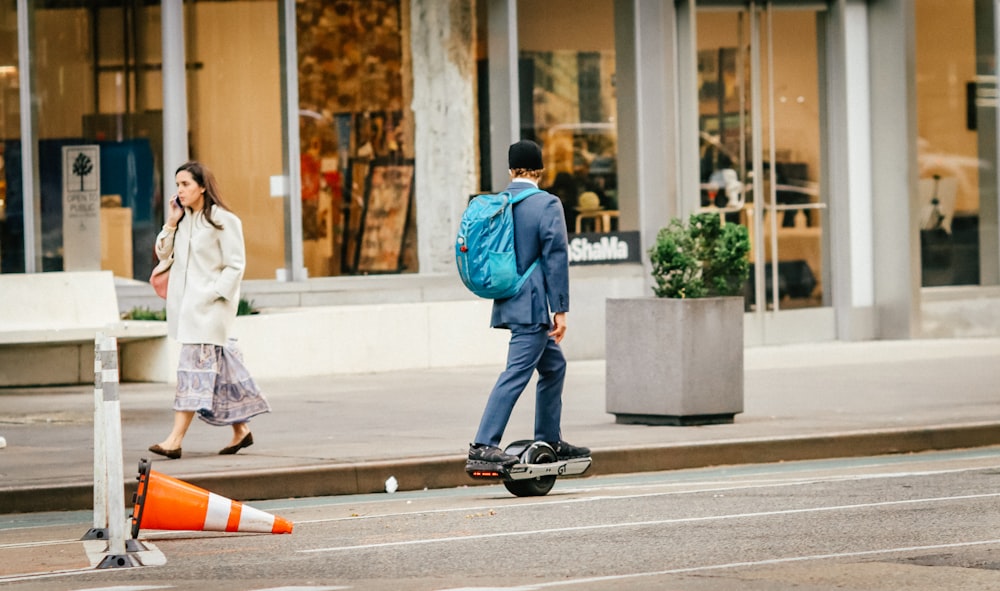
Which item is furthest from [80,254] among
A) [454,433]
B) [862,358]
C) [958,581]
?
[958,581]

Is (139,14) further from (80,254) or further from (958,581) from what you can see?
(958,581)

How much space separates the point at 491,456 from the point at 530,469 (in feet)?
0.83

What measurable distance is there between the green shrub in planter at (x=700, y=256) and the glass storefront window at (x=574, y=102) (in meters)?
6.53

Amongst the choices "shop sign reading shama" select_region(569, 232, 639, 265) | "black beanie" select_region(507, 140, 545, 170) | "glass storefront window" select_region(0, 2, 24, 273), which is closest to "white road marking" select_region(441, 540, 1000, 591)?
"black beanie" select_region(507, 140, 545, 170)

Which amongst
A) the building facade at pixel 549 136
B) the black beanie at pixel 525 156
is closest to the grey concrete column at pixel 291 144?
the building facade at pixel 549 136

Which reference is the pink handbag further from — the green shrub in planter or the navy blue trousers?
the green shrub in planter

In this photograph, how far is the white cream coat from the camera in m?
11.3

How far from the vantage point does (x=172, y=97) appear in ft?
59.5

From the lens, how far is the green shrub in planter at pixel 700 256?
12.9 metres

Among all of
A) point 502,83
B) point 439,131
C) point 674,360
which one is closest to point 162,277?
point 674,360

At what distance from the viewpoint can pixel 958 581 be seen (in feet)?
22.8

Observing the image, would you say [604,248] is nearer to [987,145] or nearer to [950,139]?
[950,139]

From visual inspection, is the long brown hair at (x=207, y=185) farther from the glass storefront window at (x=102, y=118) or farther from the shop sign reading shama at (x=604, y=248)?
the shop sign reading shama at (x=604, y=248)

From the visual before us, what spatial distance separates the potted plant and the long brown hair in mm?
3283
